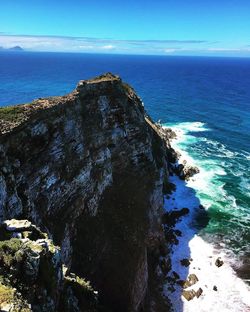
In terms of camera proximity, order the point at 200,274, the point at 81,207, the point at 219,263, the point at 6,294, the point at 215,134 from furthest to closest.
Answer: the point at 215,134
the point at 219,263
the point at 200,274
the point at 81,207
the point at 6,294

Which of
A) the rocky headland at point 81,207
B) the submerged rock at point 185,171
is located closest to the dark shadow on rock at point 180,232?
the rocky headland at point 81,207

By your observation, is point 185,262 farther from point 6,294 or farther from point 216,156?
point 216,156

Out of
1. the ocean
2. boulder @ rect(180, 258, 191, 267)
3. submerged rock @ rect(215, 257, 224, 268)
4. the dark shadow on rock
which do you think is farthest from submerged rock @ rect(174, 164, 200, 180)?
submerged rock @ rect(215, 257, 224, 268)

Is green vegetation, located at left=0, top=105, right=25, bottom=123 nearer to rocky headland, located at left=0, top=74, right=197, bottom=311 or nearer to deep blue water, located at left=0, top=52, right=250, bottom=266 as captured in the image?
rocky headland, located at left=0, top=74, right=197, bottom=311

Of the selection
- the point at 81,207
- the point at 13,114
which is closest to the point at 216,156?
the point at 81,207

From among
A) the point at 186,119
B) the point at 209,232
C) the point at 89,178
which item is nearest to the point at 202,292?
the point at 209,232

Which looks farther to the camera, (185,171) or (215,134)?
(215,134)
